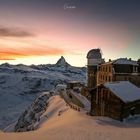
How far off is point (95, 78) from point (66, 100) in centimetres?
1400

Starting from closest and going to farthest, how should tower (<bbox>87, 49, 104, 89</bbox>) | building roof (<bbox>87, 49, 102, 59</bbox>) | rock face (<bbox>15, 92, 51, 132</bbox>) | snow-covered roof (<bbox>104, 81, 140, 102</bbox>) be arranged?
snow-covered roof (<bbox>104, 81, 140, 102</bbox>), rock face (<bbox>15, 92, 51, 132</bbox>), tower (<bbox>87, 49, 104, 89</bbox>), building roof (<bbox>87, 49, 102, 59</bbox>)

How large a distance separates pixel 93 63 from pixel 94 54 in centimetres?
350

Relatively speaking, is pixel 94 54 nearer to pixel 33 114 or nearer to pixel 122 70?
pixel 122 70

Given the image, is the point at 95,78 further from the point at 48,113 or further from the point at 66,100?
the point at 48,113

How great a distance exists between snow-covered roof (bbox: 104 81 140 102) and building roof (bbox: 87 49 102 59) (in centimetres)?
3863

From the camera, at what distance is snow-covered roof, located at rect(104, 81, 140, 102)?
41.7 metres

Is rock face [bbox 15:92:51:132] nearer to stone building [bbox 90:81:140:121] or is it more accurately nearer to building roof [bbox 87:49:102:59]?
building roof [bbox 87:49:102:59]

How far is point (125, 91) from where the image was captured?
144ft

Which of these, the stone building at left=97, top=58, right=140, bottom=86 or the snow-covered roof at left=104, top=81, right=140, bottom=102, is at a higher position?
the stone building at left=97, top=58, right=140, bottom=86

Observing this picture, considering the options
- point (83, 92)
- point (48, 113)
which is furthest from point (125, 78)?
point (48, 113)

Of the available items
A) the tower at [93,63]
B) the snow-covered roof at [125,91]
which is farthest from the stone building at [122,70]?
the snow-covered roof at [125,91]

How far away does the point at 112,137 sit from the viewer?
28.0 m

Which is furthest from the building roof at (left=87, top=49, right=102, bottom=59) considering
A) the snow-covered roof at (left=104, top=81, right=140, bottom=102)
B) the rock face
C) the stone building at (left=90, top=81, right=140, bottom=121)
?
the snow-covered roof at (left=104, top=81, right=140, bottom=102)

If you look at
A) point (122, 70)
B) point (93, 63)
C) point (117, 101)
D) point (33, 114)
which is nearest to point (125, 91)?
point (117, 101)
